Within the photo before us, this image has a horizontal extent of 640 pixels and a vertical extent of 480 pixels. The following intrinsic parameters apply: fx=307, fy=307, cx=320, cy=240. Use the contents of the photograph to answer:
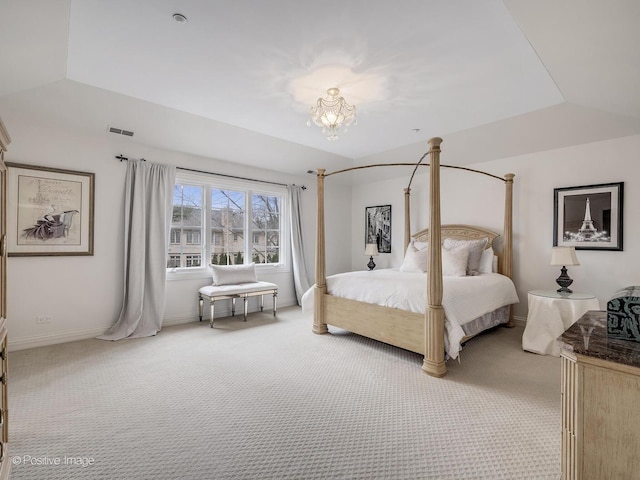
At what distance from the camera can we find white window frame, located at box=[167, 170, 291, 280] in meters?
4.46

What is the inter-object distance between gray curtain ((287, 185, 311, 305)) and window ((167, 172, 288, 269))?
0.67 ft

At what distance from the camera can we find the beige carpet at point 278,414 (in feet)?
5.36

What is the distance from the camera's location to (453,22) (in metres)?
2.00

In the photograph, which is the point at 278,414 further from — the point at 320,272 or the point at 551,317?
the point at 551,317

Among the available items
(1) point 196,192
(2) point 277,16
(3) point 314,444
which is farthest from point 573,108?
(1) point 196,192

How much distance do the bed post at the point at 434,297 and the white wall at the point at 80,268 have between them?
10.9 feet

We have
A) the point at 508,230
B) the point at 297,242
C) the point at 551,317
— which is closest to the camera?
the point at 551,317

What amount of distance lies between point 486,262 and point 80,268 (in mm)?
5128

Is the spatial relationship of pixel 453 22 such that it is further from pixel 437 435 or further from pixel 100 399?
pixel 100 399

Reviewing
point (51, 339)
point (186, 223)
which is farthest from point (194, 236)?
point (51, 339)

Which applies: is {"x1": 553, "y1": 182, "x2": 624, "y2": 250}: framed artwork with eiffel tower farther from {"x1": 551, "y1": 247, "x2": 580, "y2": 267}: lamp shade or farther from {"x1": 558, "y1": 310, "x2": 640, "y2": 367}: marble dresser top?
{"x1": 558, "y1": 310, "x2": 640, "y2": 367}: marble dresser top

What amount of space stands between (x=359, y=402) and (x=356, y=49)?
2631 mm

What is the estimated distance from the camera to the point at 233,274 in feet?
15.2

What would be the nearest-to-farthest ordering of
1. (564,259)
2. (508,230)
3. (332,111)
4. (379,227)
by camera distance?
(332,111)
(564,259)
(508,230)
(379,227)
